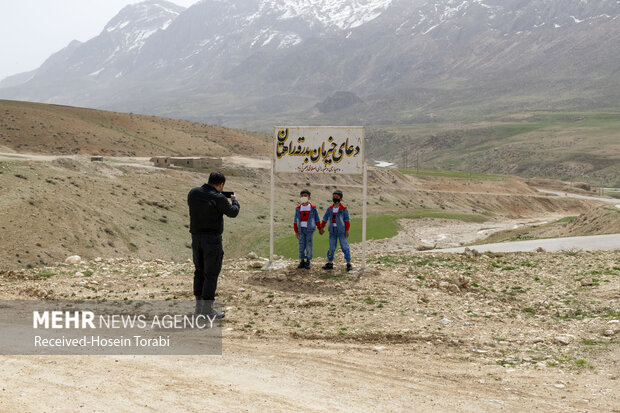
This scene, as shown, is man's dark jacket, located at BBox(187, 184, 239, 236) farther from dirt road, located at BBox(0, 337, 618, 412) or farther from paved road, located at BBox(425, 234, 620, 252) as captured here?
paved road, located at BBox(425, 234, 620, 252)

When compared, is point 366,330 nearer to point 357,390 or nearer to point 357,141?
point 357,390

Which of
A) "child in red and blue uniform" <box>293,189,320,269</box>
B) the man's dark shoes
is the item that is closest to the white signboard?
"child in red and blue uniform" <box>293,189,320,269</box>

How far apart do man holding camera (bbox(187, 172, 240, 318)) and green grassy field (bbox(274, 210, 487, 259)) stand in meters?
12.8

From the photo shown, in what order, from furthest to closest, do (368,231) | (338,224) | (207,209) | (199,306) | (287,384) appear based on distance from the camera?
1. (368,231)
2. (338,224)
3. (199,306)
4. (207,209)
5. (287,384)

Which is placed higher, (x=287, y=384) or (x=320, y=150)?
(x=320, y=150)

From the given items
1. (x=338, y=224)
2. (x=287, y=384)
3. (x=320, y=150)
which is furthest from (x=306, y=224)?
(x=287, y=384)

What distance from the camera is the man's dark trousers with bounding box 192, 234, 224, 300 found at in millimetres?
10305

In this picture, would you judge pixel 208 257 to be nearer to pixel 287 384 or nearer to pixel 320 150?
pixel 287 384

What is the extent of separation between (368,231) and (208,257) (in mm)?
29151

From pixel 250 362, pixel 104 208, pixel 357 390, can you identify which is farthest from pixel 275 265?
pixel 104 208

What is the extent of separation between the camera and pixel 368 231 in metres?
39.0

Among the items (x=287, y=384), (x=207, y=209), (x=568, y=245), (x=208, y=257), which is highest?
(x=207, y=209)

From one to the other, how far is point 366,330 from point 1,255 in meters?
14.9

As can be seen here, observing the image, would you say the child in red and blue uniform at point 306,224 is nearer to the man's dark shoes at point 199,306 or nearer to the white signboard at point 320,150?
the white signboard at point 320,150
